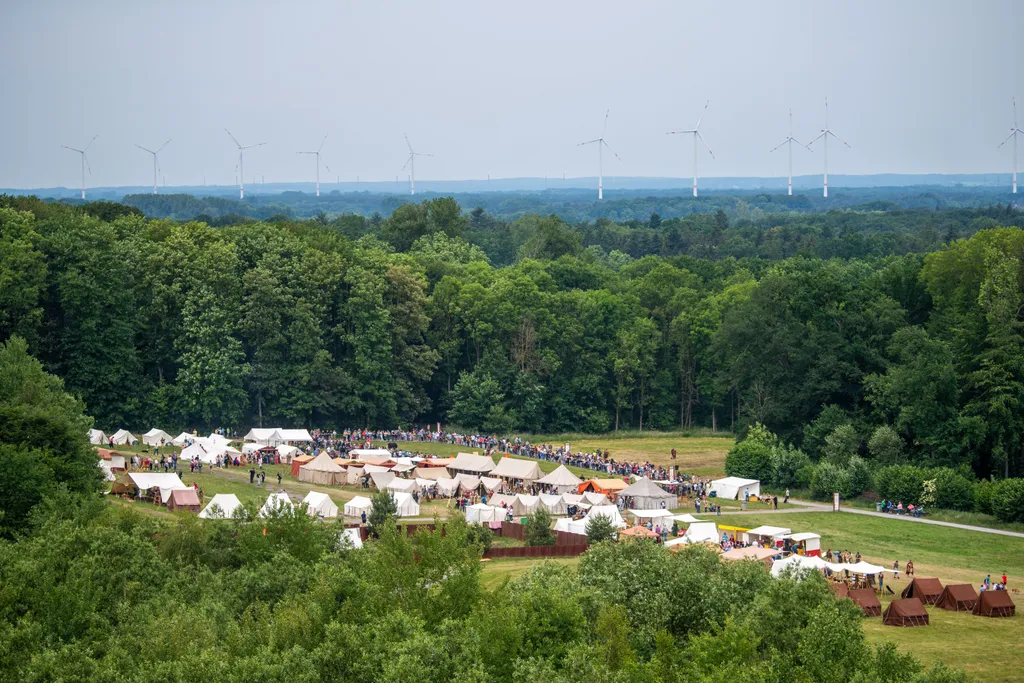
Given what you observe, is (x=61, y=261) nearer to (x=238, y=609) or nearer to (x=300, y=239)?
(x=300, y=239)

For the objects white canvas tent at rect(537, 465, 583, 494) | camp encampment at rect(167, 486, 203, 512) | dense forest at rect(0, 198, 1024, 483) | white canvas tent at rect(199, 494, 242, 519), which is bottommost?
white canvas tent at rect(537, 465, 583, 494)

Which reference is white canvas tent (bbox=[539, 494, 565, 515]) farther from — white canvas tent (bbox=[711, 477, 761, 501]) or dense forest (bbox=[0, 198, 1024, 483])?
dense forest (bbox=[0, 198, 1024, 483])

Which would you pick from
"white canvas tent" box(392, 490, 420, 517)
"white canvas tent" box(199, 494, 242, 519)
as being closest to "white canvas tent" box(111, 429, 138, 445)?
"white canvas tent" box(199, 494, 242, 519)

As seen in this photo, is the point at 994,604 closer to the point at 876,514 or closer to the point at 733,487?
the point at 876,514

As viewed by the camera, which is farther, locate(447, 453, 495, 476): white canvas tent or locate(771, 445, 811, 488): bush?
locate(771, 445, 811, 488): bush

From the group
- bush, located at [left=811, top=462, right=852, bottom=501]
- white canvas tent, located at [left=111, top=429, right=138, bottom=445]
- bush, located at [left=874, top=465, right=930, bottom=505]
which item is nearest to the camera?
bush, located at [left=874, top=465, right=930, bottom=505]

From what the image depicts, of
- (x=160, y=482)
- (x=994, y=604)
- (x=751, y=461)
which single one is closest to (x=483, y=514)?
(x=160, y=482)

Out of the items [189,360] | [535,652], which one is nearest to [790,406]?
[189,360]
